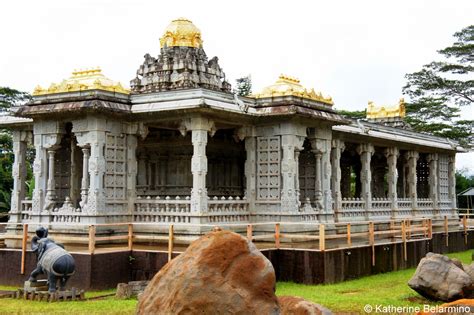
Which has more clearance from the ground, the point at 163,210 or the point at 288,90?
the point at 288,90

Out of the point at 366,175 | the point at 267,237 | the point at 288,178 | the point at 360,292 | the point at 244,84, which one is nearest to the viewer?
the point at 360,292

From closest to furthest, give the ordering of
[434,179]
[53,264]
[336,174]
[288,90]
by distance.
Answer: [53,264], [288,90], [336,174], [434,179]

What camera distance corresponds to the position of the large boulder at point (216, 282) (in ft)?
24.1

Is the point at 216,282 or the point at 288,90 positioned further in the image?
the point at 288,90

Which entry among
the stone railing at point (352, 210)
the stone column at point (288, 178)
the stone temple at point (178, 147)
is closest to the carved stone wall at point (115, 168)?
the stone temple at point (178, 147)

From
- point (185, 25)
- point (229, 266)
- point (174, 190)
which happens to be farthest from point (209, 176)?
point (229, 266)

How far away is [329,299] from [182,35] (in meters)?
13.3

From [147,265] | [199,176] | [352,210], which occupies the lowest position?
[147,265]

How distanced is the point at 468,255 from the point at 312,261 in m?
11.0

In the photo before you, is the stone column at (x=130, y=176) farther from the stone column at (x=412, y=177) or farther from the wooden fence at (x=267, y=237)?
the stone column at (x=412, y=177)

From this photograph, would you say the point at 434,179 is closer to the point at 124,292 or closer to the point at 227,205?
the point at 227,205

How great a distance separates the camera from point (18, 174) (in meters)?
22.1

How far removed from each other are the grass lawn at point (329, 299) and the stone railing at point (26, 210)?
4246 millimetres

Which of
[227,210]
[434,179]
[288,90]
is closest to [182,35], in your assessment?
[288,90]
